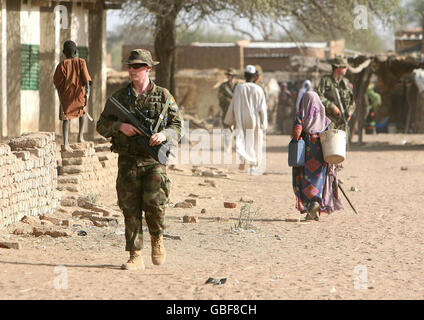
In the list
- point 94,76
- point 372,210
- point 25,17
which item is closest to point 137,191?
point 372,210

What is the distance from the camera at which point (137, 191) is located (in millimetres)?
6539

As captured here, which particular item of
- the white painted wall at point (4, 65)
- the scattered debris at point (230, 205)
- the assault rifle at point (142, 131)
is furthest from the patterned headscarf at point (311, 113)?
the white painted wall at point (4, 65)

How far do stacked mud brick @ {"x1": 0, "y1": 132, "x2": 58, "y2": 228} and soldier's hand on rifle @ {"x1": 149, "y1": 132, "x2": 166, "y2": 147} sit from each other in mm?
2364

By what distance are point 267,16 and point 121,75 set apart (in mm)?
15946

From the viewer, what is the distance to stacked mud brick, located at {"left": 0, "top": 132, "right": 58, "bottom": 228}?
8284 mm

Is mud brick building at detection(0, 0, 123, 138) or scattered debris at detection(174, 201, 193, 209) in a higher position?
mud brick building at detection(0, 0, 123, 138)

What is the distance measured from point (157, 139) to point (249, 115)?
7776 millimetres

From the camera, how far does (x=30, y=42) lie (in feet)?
56.2

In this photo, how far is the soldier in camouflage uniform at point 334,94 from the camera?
10830 millimetres

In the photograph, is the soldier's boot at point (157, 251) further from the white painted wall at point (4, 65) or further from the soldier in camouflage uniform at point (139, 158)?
the white painted wall at point (4, 65)

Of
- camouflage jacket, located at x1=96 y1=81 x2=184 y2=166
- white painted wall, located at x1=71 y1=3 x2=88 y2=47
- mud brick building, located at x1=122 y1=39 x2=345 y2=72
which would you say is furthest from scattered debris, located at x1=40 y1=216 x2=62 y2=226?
mud brick building, located at x1=122 y1=39 x2=345 y2=72

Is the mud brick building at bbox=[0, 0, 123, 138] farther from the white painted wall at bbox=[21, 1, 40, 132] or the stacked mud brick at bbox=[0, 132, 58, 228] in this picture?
the stacked mud brick at bbox=[0, 132, 58, 228]

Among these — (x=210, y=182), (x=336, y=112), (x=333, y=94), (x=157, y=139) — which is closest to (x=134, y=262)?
(x=157, y=139)
